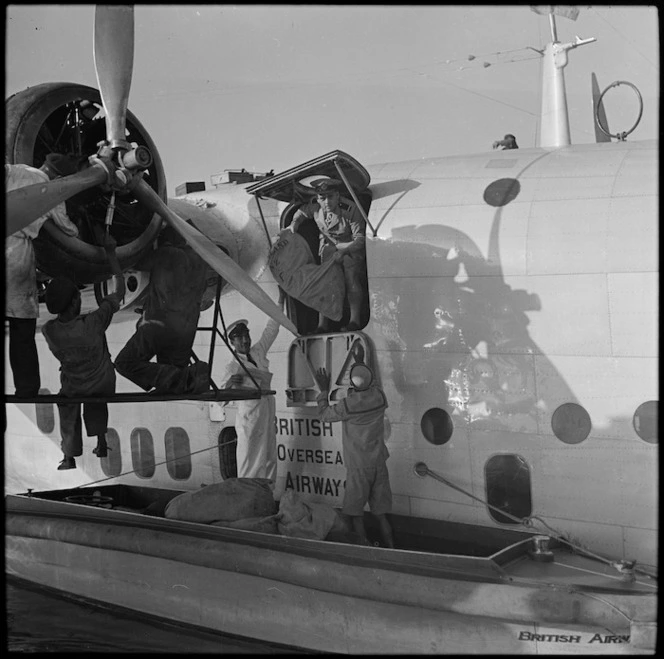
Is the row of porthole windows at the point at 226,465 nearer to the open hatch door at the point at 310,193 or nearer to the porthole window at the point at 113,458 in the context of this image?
the porthole window at the point at 113,458

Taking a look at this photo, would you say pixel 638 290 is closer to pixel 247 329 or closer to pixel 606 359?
pixel 606 359

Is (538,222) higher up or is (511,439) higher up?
(538,222)

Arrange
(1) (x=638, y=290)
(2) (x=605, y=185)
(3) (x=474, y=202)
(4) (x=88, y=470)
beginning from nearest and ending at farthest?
(1) (x=638, y=290), (2) (x=605, y=185), (3) (x=474, y=202), (4) (x=88, y=470)

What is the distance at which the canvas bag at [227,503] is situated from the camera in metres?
8.56

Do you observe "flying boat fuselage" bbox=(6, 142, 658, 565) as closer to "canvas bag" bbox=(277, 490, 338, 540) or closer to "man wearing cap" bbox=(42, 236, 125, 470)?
"canvas bag" bbox=(277, 490, 338, 540)

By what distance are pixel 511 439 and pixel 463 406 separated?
0.56m

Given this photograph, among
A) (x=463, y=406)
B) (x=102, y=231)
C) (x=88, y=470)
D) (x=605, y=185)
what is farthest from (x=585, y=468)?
(x=88, y=470)

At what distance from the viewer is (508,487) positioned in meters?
7.71

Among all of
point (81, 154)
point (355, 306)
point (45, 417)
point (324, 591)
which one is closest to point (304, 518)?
point (324, 591)

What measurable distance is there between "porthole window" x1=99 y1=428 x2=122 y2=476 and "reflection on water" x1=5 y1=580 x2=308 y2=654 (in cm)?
217

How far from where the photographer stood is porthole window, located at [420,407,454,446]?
806 cm

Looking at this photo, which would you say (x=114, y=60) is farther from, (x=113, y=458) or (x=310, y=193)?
(x=113, y=458)

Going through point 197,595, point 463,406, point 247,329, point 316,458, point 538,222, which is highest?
point 538,222

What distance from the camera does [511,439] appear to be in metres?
7.67
